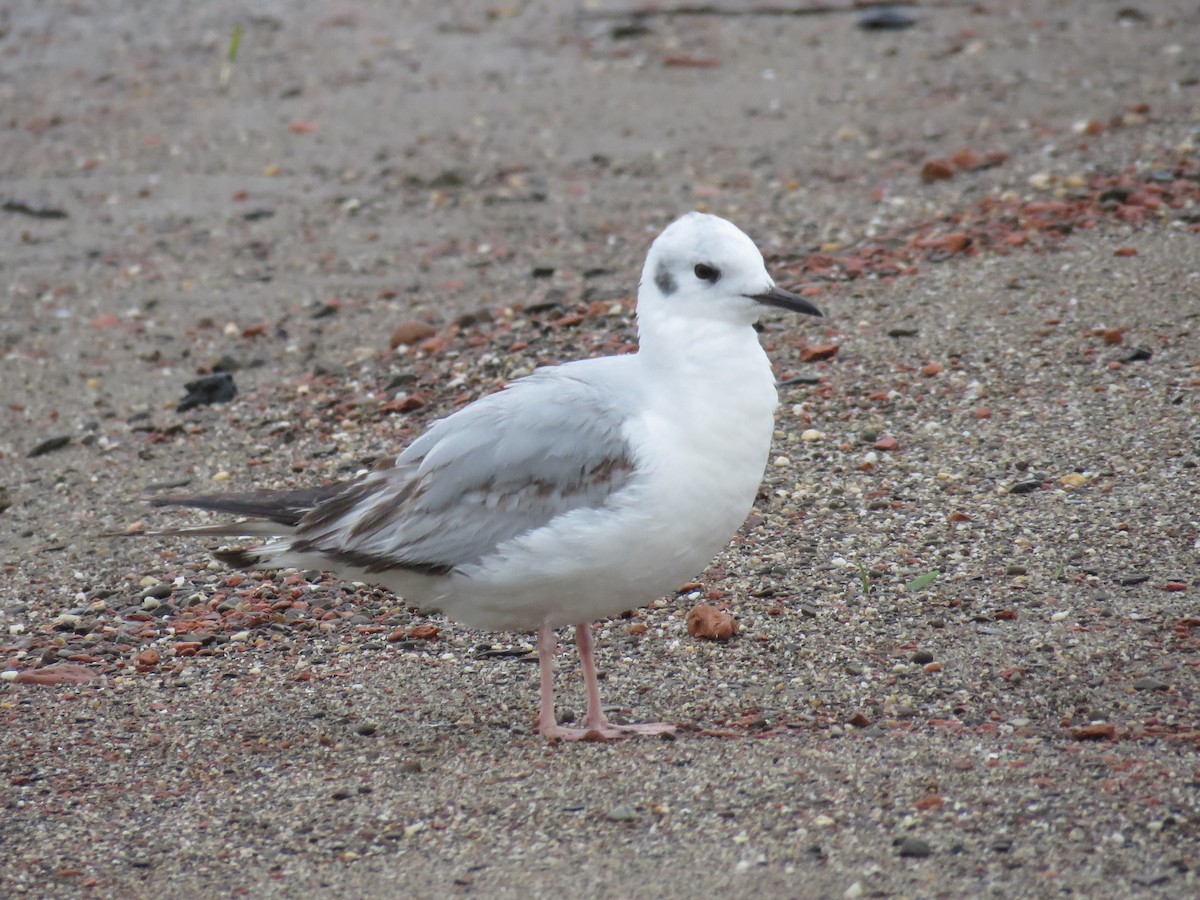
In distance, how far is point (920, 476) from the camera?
19.0 ft

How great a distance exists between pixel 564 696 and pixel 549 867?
1.16 metres

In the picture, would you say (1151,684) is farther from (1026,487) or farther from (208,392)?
(208,392)

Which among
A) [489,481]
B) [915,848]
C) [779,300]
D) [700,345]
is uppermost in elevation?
[779,300]

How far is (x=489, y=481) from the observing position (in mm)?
4422

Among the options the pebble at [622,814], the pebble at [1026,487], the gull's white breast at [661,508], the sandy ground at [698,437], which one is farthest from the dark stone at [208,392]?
the pebble at [622,814]

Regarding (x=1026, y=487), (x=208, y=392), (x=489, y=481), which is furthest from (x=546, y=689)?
(x=208, y=392)

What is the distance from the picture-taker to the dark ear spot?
14.4 ft

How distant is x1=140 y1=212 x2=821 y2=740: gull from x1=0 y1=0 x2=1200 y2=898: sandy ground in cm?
43

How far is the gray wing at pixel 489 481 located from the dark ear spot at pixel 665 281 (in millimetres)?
330

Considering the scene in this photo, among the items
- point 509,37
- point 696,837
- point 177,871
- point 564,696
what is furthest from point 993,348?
point 509,37

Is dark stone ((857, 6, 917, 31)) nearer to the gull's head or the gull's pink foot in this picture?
the gull's head

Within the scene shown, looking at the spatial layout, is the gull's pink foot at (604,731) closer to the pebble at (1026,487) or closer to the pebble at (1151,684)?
the pebble at (1151,684)

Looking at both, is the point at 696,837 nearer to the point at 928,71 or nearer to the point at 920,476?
the point at 920,476

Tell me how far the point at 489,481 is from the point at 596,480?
1.18ft
